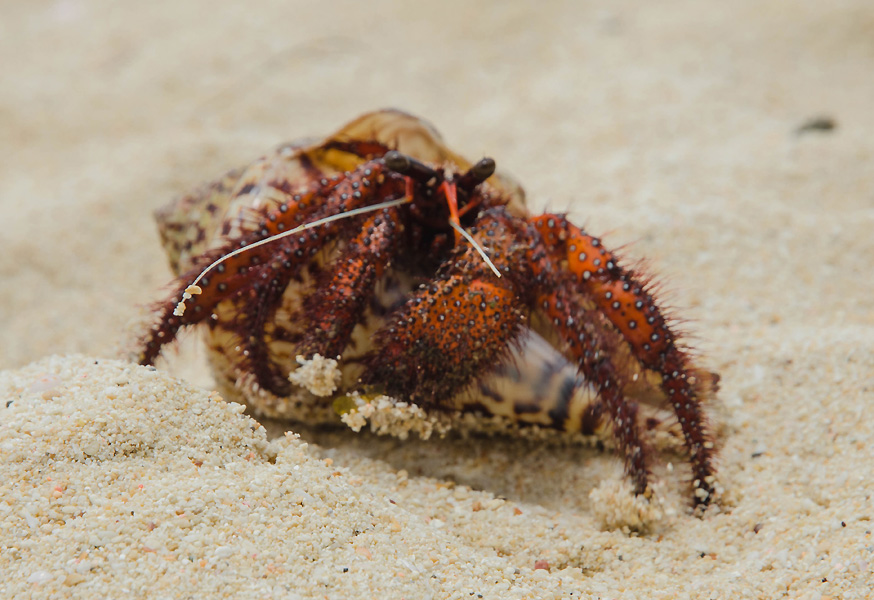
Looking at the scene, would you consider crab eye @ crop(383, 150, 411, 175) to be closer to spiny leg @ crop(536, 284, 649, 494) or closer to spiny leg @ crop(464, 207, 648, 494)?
spiny leg @ crop(464, 207, 648, 494)

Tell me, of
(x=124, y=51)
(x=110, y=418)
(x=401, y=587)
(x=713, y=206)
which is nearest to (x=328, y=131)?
(x=124, y=51)

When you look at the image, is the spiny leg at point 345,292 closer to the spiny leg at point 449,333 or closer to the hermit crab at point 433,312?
the hermit crab at point 433,312

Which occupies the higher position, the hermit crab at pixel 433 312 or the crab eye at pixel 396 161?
the crab eye at pixel 396 161

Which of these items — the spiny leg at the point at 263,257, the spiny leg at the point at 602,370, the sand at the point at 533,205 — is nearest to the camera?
the sand at the point at 533,205

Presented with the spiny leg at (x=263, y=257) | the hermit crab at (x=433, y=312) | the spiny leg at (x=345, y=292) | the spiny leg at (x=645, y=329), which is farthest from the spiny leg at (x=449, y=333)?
the spiny leg at (x=263, y=257)

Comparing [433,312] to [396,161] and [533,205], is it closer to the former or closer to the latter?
[396,161]

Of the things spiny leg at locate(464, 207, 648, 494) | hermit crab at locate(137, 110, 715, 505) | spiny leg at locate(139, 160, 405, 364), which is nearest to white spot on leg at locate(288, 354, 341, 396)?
hermit crab at locate(137, 110, 715, 505)

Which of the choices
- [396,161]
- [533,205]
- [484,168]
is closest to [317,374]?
[396,161]
